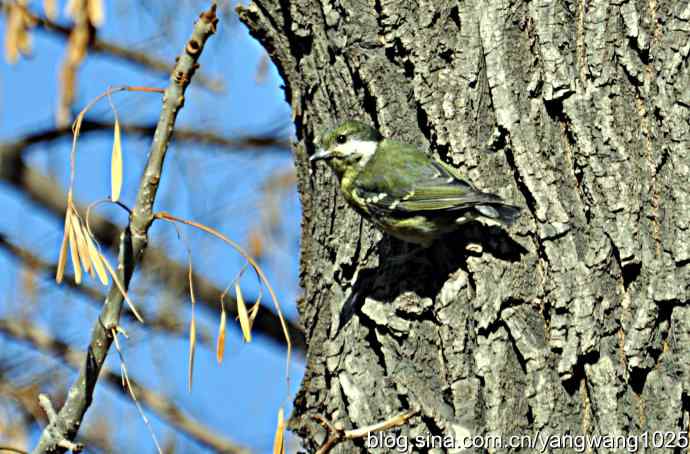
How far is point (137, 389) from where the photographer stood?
6090 mm

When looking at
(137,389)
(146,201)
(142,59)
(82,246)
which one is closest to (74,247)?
(82,246)

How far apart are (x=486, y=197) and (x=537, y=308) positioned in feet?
1.32

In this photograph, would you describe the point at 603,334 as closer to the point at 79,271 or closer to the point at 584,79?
the point at 584,79

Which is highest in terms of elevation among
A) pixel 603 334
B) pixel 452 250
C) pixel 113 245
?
pixel 113 245

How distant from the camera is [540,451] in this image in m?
2.83

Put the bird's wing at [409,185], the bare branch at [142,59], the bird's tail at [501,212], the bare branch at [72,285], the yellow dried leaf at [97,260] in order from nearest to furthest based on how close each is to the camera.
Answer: the yellow dried leaf at [97,260], the bird's tail at [501,212], the bird's wing at [409,185], the bare branch at [72,285], the bare branch at [142,59]

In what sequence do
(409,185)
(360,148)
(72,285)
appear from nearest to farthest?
1. (360,148)
2. (409,185)
3. (72,285)

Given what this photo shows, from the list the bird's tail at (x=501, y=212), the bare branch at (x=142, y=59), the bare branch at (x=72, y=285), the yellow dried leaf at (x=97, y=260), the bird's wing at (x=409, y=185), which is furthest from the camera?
the bare branch at (x=142, y=59)

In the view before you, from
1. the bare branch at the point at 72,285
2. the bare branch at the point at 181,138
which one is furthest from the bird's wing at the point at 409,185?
the bare branch at the point at 181,138

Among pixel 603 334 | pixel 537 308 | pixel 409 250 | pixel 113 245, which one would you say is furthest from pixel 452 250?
pixel 113 245

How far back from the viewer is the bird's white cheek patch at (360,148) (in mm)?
3436

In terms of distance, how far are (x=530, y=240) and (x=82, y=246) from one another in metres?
1.44

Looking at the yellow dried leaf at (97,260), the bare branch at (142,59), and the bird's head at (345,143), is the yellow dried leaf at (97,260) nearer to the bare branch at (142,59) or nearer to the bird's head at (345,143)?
the bird's head at (345,143)

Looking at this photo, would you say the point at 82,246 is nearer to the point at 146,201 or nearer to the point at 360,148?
the point at 146,201
